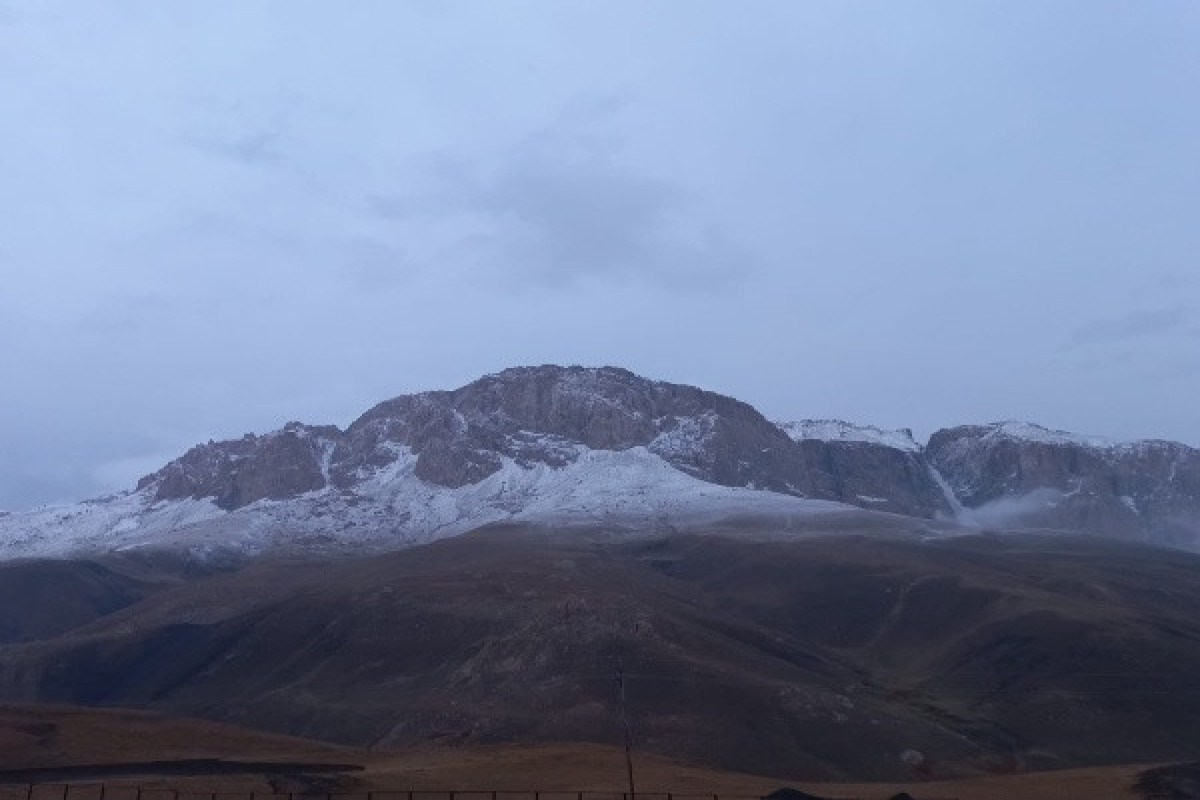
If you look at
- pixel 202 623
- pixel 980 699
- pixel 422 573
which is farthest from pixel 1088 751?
pixel 202 623

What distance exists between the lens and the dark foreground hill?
367ft

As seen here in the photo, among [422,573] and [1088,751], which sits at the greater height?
[422,573]

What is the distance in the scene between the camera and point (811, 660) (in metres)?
142

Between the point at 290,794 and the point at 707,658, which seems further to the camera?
the point at 707,658

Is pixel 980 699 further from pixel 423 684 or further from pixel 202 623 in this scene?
pixel 202 623

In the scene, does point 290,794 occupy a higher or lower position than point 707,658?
lower

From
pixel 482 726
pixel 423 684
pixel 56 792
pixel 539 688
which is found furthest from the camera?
pixel 423 684

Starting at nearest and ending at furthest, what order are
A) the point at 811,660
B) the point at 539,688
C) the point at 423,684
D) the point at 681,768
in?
the point at 681,768, the point at 539,688, the point at 423,684, the point at 811,660

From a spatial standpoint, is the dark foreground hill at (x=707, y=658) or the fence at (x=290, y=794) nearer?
the fence at (x=290, y=794)

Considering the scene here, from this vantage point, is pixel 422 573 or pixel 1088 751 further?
pixel 422 573

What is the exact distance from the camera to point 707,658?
129 meters

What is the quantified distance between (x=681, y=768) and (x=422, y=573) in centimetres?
9621

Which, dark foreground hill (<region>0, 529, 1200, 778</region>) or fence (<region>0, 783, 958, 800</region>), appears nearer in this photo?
fence (<region>0, 783, 958, 800</region>)

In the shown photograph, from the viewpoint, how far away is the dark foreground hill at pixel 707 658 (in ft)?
367
